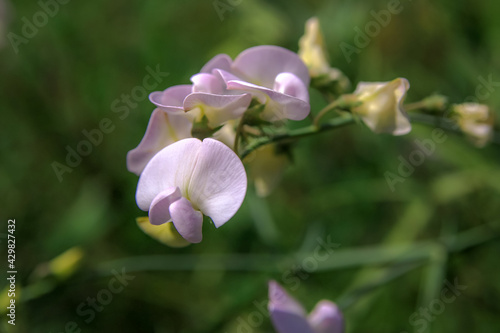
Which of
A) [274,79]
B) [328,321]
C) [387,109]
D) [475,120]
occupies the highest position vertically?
[274,79]

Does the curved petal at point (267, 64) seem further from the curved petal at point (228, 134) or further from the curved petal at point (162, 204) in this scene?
the curved petal at point (162, 204)

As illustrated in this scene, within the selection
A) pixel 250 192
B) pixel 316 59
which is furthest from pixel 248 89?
pixel 250 192

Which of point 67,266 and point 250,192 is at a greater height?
point 67,266

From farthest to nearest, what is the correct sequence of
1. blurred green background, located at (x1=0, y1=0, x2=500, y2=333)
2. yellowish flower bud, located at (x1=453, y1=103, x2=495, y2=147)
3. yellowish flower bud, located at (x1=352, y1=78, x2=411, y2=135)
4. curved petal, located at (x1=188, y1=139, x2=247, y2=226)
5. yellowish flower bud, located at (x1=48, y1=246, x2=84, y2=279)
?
1. blurred green background, located at (x1=0, y1=0, x2=500, y2=333)
2. yellowish flower bud, located at (x1=48, y1=246, x2=84, y2=279)
3. yellowish flower bud, located at (x1=453, y1=103, x2=495, y2=147)
4. yellowish flower bud, located at (x1=352, y1=78, x2=411, y2=135)
5. curved petal, located at (x1=188, y1=139, x2=247, y2=226)

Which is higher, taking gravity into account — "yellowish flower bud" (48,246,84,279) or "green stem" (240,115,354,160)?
"green stem" (240,115,354,160)

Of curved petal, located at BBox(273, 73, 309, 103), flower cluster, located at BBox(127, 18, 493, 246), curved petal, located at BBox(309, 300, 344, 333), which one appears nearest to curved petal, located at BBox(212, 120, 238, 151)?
flower cluster, located at BBox(127, 18, 493, 246)

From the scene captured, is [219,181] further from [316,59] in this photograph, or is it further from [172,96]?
[316,59]

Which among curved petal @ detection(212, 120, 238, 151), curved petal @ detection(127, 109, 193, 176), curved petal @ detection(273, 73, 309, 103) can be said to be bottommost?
curved petal @ detection(212, 120, 238, 151)

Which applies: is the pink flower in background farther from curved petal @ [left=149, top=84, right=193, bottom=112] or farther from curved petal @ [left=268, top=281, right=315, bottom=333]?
curved petal @ [left=268, top=281, right=315, bottom=333]
